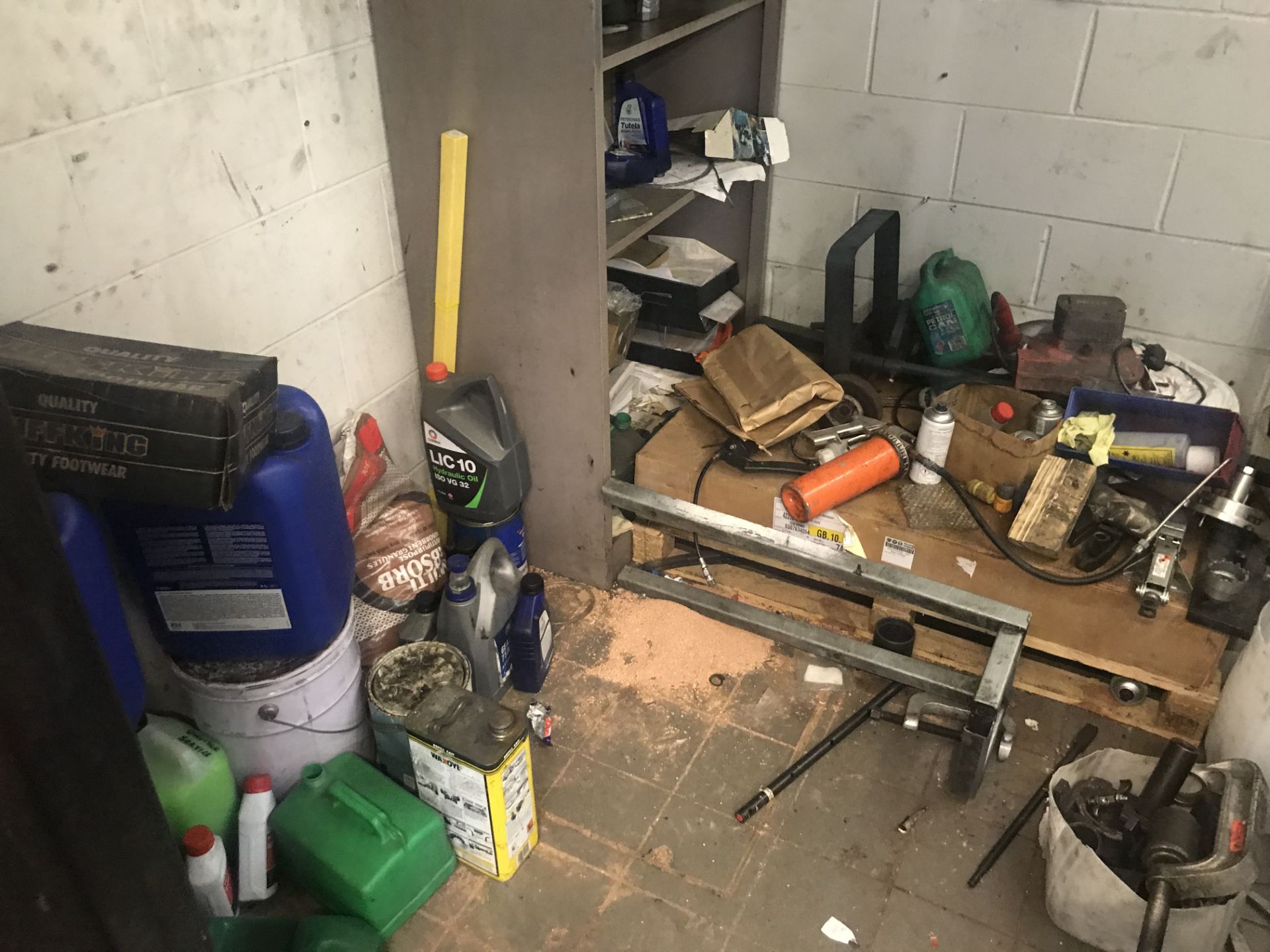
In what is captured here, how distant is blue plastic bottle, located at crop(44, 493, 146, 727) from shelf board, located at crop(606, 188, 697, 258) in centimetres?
97

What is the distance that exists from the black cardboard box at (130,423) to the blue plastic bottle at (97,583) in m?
0.03

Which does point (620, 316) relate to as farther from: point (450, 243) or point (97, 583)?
point (97, 583)

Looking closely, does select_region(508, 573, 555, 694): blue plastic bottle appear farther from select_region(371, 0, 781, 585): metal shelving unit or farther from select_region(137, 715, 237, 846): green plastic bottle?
select_region(137, 715, 237, 846): green plastic bottle

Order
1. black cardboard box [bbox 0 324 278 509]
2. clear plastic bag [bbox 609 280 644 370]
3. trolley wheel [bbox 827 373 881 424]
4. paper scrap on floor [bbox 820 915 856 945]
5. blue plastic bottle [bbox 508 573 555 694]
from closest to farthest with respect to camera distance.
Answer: black cardboard box [bbox 0 324 278 509], paper scrap on floor [bbox 820 915 856 945], blue plastic bottle [bbox 508 573 555 694], trolley wheel [bbox 827 373 881 424], clear plastic bag [bbox 609 280 644 370]

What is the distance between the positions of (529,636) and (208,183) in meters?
0.92

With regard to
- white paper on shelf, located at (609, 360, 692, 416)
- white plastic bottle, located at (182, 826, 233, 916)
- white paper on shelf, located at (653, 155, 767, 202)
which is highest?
white paper on shelf, located at (653, 155, 767, 202)

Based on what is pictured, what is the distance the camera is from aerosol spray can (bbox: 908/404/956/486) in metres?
1.85

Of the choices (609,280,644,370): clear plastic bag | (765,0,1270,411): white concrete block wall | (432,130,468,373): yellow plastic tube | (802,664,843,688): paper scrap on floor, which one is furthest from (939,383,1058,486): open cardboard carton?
(432,130,468,373): yellow plastic tube

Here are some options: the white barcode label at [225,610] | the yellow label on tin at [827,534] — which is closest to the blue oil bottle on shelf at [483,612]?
the white barcode label at [225,610]

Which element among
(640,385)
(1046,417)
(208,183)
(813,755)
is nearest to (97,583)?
(208,183)

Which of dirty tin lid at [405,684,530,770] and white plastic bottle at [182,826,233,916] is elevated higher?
dirty tin lid at [405,684,530,770]

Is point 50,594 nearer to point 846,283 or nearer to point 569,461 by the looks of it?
point 569,461

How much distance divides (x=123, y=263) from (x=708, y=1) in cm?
131

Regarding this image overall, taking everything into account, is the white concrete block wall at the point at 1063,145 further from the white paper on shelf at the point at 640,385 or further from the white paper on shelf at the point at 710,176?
the white paper on shelf at the point at 640,385
